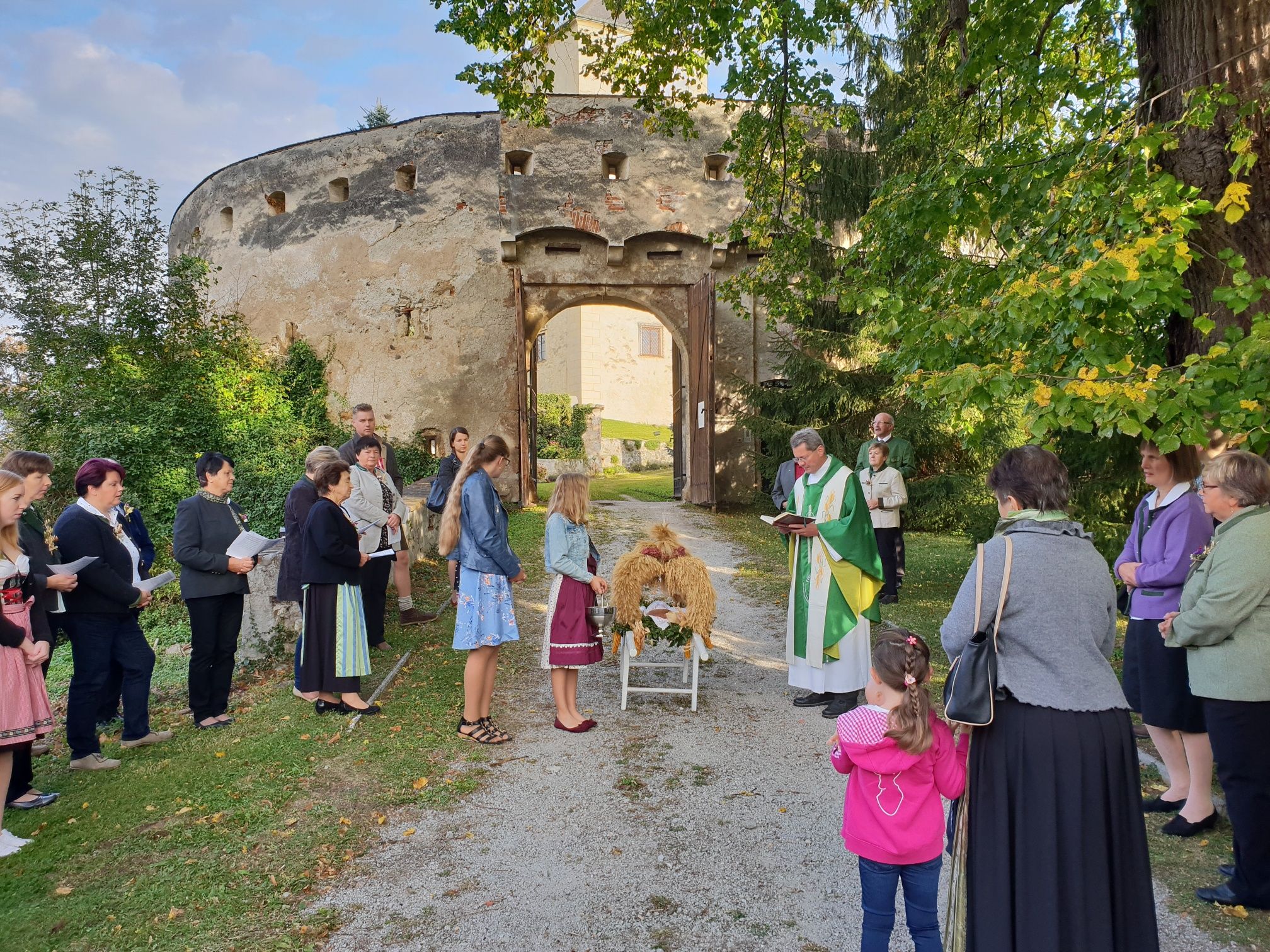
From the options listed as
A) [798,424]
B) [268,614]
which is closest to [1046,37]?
[798,424]

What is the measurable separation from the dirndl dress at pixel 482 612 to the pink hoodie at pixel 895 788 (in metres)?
2.86

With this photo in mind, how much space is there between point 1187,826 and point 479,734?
3852mm

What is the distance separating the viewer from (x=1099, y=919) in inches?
104

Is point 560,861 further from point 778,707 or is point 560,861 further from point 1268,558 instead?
point 1268,558

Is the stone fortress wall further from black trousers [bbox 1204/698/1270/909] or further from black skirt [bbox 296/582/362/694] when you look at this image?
black trousers [bbox 1204/698/1270/909]

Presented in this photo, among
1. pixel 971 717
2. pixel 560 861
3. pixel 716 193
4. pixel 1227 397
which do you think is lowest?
pixel 560 861

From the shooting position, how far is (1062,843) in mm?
2668

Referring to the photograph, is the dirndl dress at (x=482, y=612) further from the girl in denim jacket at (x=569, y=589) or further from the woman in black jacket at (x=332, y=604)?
the woman in black jacket at (x=332, y=604)

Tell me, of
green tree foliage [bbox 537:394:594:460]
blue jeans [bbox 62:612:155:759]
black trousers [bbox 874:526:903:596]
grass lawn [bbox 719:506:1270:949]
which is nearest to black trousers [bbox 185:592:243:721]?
blue jeans [bbox 62:612:155:759]

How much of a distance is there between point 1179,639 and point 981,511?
580 centimetres

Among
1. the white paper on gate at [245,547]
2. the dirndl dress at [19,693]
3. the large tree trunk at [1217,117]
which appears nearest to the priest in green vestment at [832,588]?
the large tree trunk at [1217,117]

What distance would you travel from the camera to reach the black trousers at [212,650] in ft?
18.4

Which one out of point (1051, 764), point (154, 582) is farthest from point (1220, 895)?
point (154, 582)

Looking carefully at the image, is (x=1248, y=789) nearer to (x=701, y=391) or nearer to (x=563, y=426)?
(x=701, y=391)
